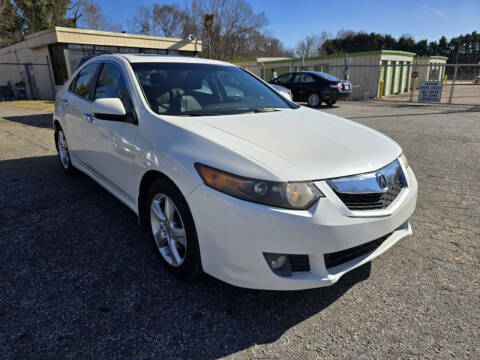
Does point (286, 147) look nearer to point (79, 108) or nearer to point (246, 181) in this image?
point (246, 181)

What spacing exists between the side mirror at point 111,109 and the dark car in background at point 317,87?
12.9 m

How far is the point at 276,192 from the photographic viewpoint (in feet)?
6.14

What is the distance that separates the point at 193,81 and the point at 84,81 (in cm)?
160

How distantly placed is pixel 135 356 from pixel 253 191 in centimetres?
108

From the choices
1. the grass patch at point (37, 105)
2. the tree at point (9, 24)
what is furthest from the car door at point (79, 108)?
the tree at point (9, 24)

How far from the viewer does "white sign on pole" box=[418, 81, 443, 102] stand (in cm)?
1627

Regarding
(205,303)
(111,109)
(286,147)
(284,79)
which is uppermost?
(111,109)

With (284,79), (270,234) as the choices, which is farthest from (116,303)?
(284,79)

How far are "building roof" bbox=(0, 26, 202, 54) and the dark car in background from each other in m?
12.1

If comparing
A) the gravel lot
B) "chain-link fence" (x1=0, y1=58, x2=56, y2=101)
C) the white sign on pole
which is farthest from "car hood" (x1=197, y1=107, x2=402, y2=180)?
"chain-link fence" (x1=0, y1=58, x2=56, y2=101)

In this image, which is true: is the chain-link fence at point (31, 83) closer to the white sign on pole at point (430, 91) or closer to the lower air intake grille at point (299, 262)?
the white sign on pole at point (430, 91)

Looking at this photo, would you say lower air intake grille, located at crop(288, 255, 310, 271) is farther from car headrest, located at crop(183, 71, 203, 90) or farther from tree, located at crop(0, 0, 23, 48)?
tree, located at crop(0, 0, 23, 48)

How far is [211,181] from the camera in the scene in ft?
6.52

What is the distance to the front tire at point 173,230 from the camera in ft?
7.12
